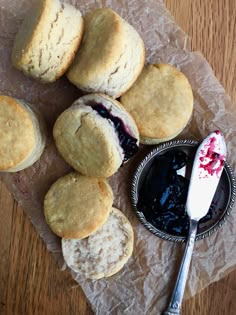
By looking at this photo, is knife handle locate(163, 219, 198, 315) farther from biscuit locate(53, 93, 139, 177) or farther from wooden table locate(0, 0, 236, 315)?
biscuit locate(53, 93, 139, 177)

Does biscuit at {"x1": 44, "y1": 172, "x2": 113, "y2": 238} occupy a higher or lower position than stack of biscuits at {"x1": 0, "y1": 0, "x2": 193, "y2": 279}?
lower

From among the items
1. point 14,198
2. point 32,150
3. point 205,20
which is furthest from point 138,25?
point 14,198

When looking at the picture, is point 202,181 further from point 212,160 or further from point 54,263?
point 54,263

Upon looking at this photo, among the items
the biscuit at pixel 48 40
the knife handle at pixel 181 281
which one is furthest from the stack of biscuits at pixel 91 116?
the knife handle at pixel 181 281

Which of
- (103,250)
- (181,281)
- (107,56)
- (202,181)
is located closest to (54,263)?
(103,250)

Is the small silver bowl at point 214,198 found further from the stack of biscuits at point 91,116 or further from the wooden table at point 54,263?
the wooden table at point 54,263

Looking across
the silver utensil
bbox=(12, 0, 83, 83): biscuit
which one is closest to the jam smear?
the silver utensil

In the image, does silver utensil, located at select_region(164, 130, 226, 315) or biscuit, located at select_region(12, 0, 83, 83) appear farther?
silver utensil, located at select_region(164, 130, 226, 315)
